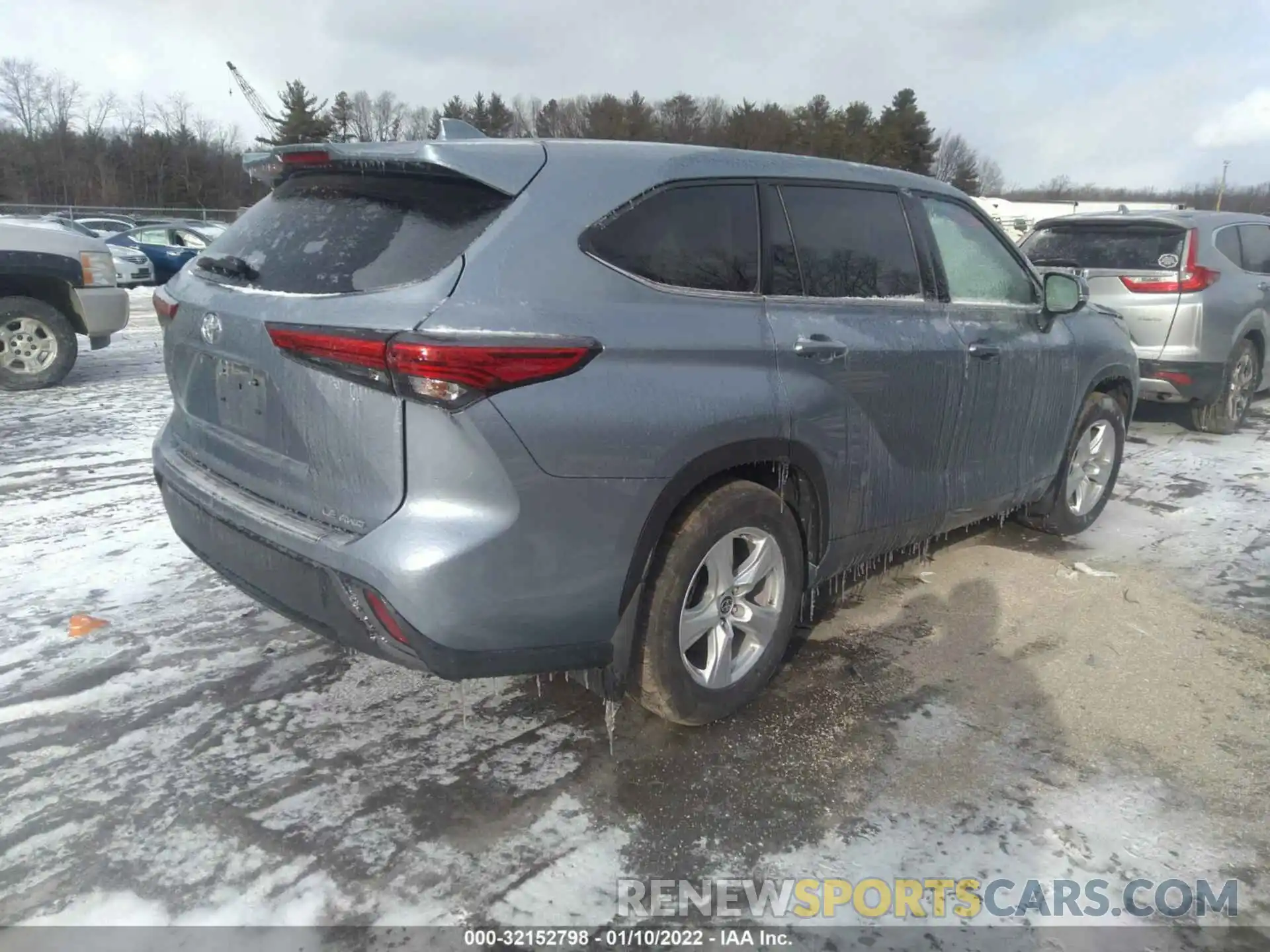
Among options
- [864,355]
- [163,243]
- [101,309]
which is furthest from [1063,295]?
[163,243]

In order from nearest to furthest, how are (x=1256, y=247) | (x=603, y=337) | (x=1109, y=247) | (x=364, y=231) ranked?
1. (x=603, y=337)
2. (x=364, y=231)
3. (x=1109, y=247)
4. (x=1256, y=247)

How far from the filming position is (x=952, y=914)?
228 cm

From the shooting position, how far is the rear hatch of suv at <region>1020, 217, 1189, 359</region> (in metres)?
7.13

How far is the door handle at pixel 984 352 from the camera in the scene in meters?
3.77

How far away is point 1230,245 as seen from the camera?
297 inches

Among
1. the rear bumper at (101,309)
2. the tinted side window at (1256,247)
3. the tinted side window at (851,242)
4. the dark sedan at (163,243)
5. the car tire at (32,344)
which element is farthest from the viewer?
the dark sedan at (163,243)

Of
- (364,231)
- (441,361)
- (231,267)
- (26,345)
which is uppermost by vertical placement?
A: (364,231)

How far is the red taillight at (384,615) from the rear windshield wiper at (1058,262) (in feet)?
22.7

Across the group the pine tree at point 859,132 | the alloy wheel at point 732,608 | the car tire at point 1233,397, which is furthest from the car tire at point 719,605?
the pine tree at point 859,132

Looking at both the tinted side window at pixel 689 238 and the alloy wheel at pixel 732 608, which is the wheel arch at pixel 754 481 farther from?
the tinted side window at pixel 689 238

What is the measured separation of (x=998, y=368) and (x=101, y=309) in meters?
7.72

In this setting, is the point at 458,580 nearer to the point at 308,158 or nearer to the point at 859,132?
the point at 308,158

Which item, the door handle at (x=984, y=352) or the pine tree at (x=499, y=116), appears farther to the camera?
the pine tree at (x=499, y=116)

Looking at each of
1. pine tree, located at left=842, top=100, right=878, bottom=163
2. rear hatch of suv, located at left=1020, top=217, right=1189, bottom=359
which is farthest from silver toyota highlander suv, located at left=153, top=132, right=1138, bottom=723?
pine tree, located at left=842, top=100, right=878, bottom=163
